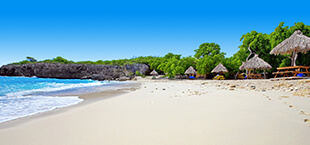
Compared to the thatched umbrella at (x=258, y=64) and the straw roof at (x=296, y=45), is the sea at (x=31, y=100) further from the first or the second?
the thatched umbrella at (x=258, y=64)

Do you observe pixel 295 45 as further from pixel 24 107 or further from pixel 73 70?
pixel 73 70

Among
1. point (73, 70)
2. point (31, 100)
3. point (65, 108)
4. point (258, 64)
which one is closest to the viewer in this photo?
point (65, 108)

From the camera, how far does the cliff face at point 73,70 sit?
43.9 meters

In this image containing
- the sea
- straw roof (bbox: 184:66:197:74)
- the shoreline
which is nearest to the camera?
the shoreline

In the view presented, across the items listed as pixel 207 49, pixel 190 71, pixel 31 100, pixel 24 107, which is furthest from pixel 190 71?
pixel 24 107

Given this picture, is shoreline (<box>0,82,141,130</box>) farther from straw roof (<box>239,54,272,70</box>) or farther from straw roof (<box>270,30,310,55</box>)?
straw roof (<box>239,54,272,70</box>)

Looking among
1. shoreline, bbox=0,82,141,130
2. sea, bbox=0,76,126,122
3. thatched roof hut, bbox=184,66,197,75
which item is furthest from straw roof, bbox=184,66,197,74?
shoreline, bbox=0,82,141,130

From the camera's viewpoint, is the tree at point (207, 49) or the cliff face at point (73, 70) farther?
the cliff face at point (73, 70)

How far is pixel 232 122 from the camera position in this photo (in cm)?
242

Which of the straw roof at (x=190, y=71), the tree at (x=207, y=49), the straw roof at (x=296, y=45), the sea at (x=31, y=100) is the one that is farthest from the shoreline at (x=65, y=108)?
the tree at (x=207, y=49)

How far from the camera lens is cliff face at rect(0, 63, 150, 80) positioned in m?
43.9

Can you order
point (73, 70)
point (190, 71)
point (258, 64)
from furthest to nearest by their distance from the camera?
point (73, 70), point (190, 71), point (258, 64)

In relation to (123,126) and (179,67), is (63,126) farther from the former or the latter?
(179,67)

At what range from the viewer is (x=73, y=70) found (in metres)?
49.5
